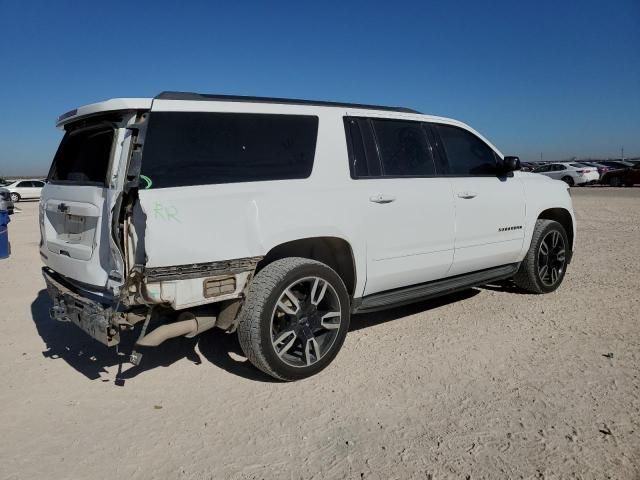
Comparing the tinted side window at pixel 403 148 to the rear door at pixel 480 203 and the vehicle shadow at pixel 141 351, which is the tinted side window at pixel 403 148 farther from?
the vehicle shadow at pixel 141 351

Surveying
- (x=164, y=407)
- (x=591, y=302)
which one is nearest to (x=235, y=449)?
(x=164, y=407)

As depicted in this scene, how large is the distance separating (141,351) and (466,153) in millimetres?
3562

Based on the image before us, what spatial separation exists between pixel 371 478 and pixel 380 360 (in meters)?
1.51

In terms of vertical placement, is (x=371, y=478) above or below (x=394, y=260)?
below

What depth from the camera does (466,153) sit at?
4855 mm

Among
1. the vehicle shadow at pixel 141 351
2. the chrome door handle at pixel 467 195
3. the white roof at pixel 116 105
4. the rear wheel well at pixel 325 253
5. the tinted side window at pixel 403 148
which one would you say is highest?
the white roof at pixel 116 105

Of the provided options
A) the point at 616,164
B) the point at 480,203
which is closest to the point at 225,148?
the point at 480,203

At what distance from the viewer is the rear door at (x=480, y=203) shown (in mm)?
4562

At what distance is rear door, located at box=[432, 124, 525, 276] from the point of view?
456 cm

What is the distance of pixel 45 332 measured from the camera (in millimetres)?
4836

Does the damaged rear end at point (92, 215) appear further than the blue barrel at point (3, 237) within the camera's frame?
No

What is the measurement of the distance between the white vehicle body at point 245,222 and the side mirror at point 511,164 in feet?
0.78

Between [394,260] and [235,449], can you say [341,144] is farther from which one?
[235,449]

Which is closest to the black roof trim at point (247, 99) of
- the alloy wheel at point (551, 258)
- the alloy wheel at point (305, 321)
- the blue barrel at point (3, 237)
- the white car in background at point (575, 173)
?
the alloy wheel at point (305, 321)
